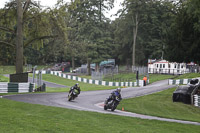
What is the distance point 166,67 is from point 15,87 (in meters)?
38.8

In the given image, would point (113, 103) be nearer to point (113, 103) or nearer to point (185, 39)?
point (113, 103)

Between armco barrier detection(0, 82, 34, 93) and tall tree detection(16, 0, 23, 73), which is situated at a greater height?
tall tree detection(16, 0, 23, 73)

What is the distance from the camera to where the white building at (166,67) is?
53.9 metres

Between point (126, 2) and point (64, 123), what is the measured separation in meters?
53.3

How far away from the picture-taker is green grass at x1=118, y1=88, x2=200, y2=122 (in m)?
18.5

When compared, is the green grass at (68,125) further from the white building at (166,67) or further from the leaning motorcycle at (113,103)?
the white building at (166,67)

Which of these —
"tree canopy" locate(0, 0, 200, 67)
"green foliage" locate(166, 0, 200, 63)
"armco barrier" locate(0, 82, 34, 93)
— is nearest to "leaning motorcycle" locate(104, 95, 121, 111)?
"tree canopy" locate(0, 0, 200, 67)

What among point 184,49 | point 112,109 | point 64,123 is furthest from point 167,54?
point 64,123

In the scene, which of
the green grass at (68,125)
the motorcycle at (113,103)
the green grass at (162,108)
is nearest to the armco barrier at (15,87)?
the green grass at (162,108)

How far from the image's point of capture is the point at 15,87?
24938mm

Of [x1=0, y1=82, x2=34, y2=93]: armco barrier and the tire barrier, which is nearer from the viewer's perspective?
the tire barrier

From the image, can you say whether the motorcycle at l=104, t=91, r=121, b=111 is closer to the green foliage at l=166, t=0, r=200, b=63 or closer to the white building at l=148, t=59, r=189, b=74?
the green foliage at l=166, t=0, r=200, b=63

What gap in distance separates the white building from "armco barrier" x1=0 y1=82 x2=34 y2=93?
107ft

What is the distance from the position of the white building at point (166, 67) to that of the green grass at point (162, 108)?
29.6 meters
